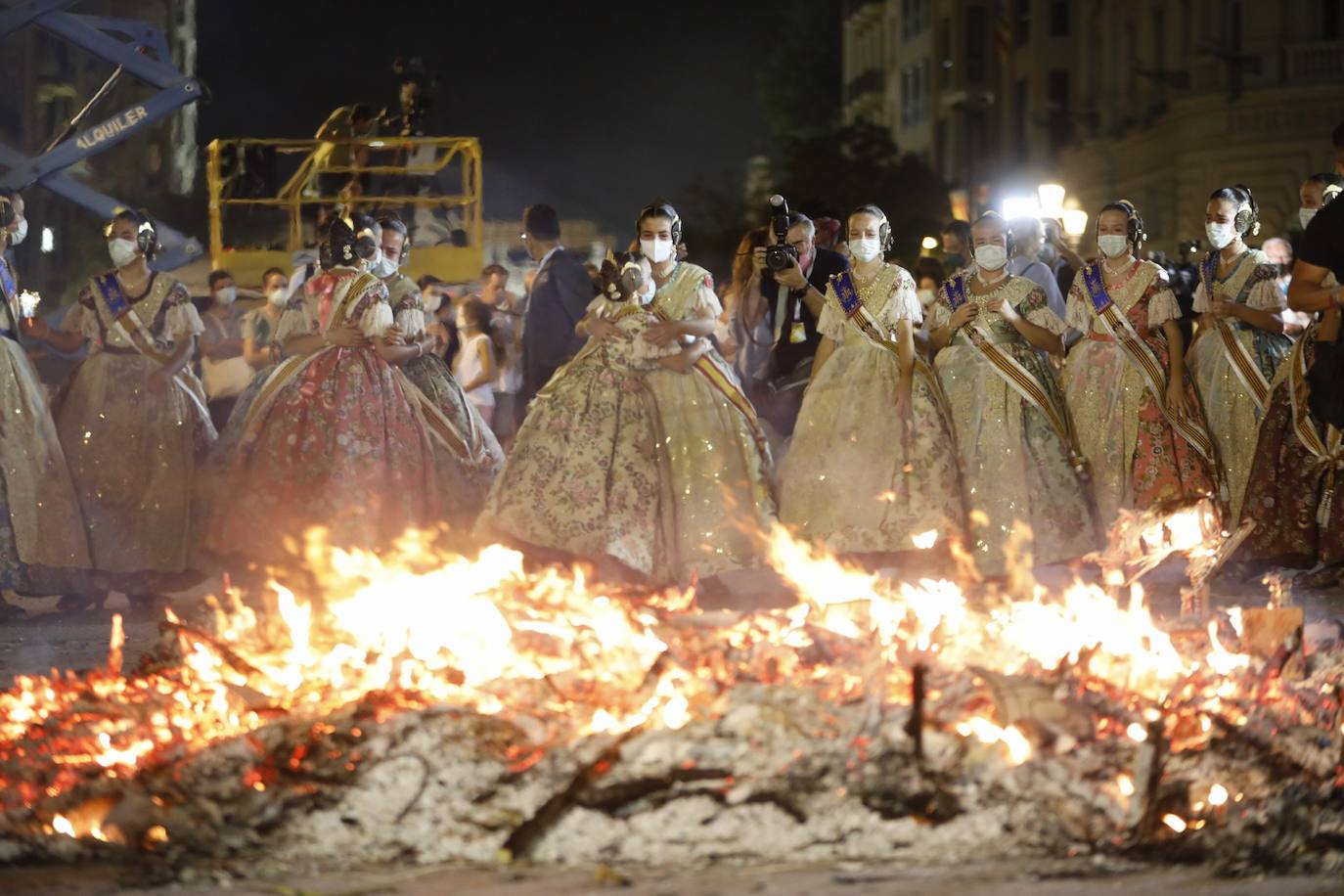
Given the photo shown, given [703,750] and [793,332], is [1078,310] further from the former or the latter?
[703,750]

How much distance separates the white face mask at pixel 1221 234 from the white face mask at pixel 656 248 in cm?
282

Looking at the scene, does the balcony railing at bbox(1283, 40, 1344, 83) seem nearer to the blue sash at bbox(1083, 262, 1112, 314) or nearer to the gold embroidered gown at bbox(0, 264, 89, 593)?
the blue sash at bbox(1083, 262, 1112, 314)

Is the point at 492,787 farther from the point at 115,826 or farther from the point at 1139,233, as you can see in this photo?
the point at 1139,233

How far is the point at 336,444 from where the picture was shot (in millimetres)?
10812

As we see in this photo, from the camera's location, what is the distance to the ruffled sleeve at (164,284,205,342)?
36.1ft

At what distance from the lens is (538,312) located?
12.6 metres

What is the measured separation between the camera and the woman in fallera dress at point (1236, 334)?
11.4 meters

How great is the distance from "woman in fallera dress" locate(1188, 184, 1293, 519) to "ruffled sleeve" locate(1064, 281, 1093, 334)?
76 centimetres

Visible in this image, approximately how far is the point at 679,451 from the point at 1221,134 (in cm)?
2931

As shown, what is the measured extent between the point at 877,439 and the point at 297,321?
290cm

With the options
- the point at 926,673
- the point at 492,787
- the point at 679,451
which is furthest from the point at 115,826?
the point at 679,451

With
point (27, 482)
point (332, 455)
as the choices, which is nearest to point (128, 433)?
point (27, 482)

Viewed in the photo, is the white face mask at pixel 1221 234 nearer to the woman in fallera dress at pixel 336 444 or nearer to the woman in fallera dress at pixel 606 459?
the woman in fallera dress at pixel 606 459

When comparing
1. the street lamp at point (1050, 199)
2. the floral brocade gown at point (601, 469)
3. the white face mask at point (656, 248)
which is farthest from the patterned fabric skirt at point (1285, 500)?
the street lamp at point (1050, 199)
